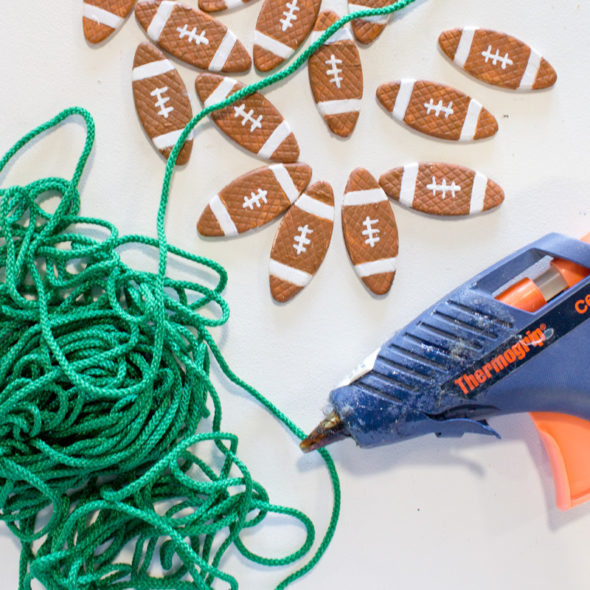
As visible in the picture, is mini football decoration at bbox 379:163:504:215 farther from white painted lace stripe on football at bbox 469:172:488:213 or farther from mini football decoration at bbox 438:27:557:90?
mini football decoration at bbox 438:27:557:90

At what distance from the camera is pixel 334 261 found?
30.3 inches

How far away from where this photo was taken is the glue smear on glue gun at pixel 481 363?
0.69 m

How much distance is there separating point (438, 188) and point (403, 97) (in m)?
0.11

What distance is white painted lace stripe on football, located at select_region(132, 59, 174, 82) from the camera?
0.73m

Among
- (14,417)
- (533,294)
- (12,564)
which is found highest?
(533,294)

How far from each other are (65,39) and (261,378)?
456 millimetres

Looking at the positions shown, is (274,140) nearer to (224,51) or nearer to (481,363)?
(224,51)

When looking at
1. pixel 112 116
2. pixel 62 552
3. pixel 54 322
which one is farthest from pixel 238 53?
pixel 62 552

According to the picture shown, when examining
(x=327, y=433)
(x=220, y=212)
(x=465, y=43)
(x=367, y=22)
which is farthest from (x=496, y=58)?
(x=327, y=433)

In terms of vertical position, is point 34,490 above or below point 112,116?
below

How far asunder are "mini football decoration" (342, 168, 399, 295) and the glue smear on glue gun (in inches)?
3.3

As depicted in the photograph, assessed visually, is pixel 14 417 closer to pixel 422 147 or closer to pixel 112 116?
pixel 112 116

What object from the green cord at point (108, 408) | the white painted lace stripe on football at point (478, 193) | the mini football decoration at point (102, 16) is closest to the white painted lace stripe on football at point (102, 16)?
the mini football decoration at point (102, 16)

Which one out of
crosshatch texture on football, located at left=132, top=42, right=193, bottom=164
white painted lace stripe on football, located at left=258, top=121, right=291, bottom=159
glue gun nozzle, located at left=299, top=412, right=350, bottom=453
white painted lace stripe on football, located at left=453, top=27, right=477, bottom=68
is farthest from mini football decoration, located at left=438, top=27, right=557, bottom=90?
glue gun nozzle, located at left=299, top=412, right=350, bottom=453
